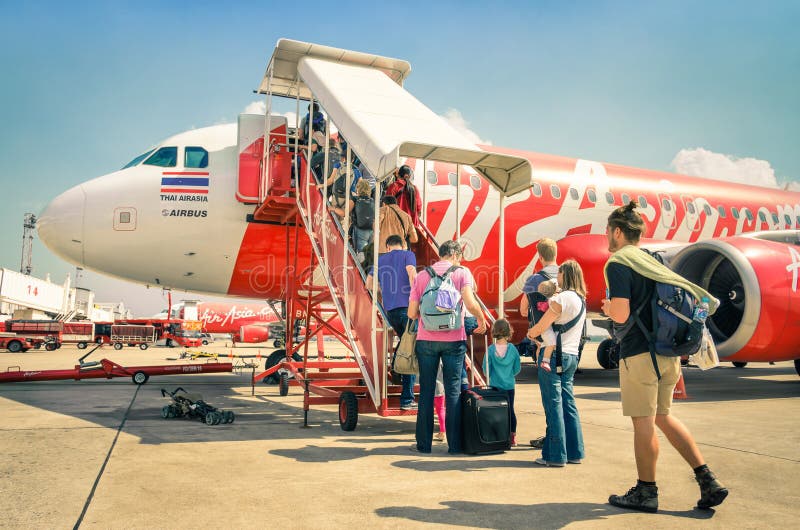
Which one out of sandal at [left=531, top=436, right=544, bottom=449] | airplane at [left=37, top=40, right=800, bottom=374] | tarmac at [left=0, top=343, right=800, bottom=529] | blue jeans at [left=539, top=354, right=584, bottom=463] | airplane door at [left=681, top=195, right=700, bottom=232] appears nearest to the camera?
tarmac at [left=0, top=343, right=800, bottom=529]

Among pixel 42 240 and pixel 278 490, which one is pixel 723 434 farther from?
pixel 42 240

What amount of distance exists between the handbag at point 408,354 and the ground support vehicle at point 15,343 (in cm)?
2293

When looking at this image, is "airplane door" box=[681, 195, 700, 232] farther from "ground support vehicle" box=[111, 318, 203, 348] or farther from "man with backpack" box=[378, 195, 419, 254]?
"ground support vehicle" box=[111, 318, 203, 348]

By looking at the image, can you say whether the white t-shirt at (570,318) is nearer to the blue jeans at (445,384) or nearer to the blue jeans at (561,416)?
the blue jeans at (561,416)

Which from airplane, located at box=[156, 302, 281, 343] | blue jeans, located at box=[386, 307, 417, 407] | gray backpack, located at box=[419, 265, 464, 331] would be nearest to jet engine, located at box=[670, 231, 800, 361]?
blue jeans, located at box=[386, 307, 417, 407]

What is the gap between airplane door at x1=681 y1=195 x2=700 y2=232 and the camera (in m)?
13.3

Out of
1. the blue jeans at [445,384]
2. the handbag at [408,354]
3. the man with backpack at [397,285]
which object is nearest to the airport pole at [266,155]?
the man with backpack at [397,285]

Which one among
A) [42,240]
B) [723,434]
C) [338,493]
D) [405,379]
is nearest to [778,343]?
[723,434]

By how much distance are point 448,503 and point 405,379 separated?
243 cm

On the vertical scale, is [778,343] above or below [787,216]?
below

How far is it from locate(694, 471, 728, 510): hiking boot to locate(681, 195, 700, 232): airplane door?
36.6 feet

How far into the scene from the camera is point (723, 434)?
5930 mm

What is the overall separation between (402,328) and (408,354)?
1.88ft

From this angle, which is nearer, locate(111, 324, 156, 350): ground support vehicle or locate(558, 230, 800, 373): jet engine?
locate(558, 230, 800, 373): jet engine
